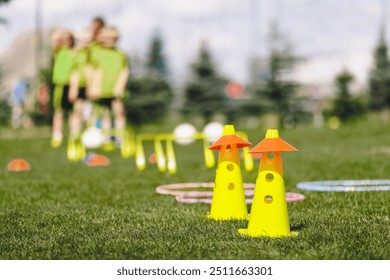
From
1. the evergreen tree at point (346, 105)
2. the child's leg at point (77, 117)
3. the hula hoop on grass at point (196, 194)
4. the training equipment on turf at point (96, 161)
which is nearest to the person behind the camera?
the hula hoop on grass at point (196, 194)

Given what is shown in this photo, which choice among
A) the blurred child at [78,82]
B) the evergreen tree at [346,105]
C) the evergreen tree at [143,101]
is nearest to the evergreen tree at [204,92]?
the evergreen tree at [143,101]

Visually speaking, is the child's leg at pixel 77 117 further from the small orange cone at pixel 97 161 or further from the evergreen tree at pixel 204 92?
the evergreen tree at pixel 204 92

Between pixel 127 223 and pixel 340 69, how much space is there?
2013 inches

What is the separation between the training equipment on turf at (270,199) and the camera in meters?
5.49

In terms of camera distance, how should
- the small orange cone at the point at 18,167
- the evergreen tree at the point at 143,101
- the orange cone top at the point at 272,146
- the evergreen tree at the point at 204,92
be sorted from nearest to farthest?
the orange cone top at the point at 272,146, the small orange cone at the point at 18,167, the evergreen tree at the point at 143,101, the evergreen tree at the point at 204,92

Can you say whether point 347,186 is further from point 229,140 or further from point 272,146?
point 272,146

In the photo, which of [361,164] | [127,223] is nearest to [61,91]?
[361,164]

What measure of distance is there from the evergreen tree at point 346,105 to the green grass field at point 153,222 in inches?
1550

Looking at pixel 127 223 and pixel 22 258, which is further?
pixel 127 223

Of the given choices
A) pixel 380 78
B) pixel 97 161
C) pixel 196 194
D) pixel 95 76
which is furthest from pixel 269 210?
pixel 380 78

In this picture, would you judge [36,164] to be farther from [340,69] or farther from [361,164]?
[340,69]

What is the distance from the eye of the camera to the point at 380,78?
52406 mm
